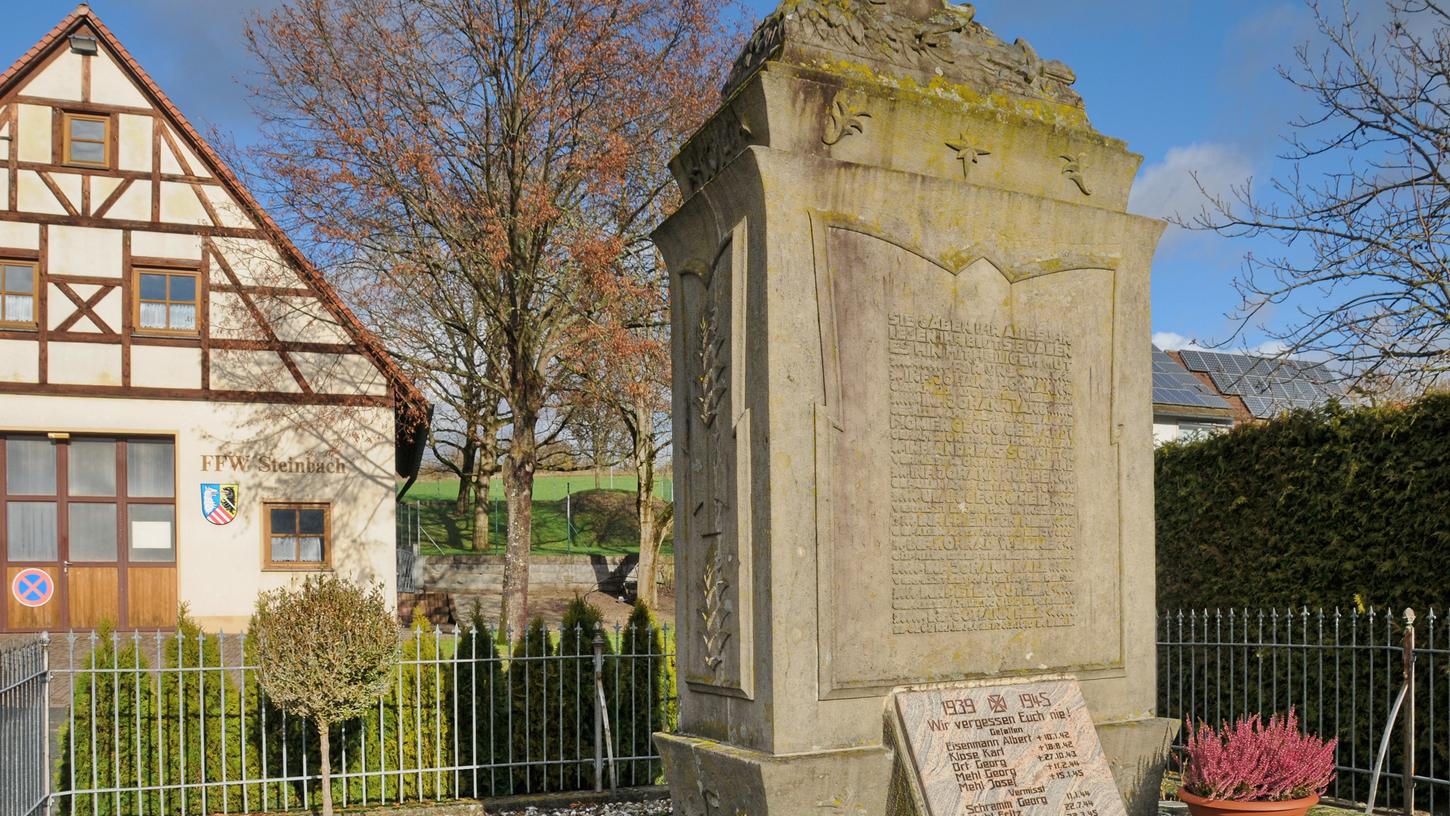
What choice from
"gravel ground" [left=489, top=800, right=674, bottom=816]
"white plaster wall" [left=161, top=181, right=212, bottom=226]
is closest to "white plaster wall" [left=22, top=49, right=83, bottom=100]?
"white plaster wall" [left=161, top=181, right=212, bottom=226]

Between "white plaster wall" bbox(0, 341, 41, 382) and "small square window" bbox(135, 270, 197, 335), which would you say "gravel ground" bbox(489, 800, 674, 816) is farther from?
"white plaster wall" bbox(0, 341, 41, 382)

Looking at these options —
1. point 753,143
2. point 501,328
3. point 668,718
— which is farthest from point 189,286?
point 753,143

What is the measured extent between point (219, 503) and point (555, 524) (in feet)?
66.9

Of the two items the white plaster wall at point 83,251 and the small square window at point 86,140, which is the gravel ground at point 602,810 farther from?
the small square window at point 86,140

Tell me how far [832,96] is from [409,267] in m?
13.6

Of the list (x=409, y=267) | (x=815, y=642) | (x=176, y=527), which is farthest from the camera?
(x=176, y=527)

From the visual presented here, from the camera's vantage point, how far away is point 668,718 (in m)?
10.2

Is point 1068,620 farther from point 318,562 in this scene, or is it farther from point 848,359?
point 318,562

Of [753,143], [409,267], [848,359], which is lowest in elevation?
[848,359]

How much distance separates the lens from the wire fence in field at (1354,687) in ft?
26.1

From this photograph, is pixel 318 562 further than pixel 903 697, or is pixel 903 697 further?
pixel 318 562

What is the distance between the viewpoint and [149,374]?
739 inches

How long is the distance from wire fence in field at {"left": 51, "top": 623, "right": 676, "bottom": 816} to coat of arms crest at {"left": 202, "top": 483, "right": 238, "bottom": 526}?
9.46 meters

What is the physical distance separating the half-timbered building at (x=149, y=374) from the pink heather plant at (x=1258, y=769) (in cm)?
1596
